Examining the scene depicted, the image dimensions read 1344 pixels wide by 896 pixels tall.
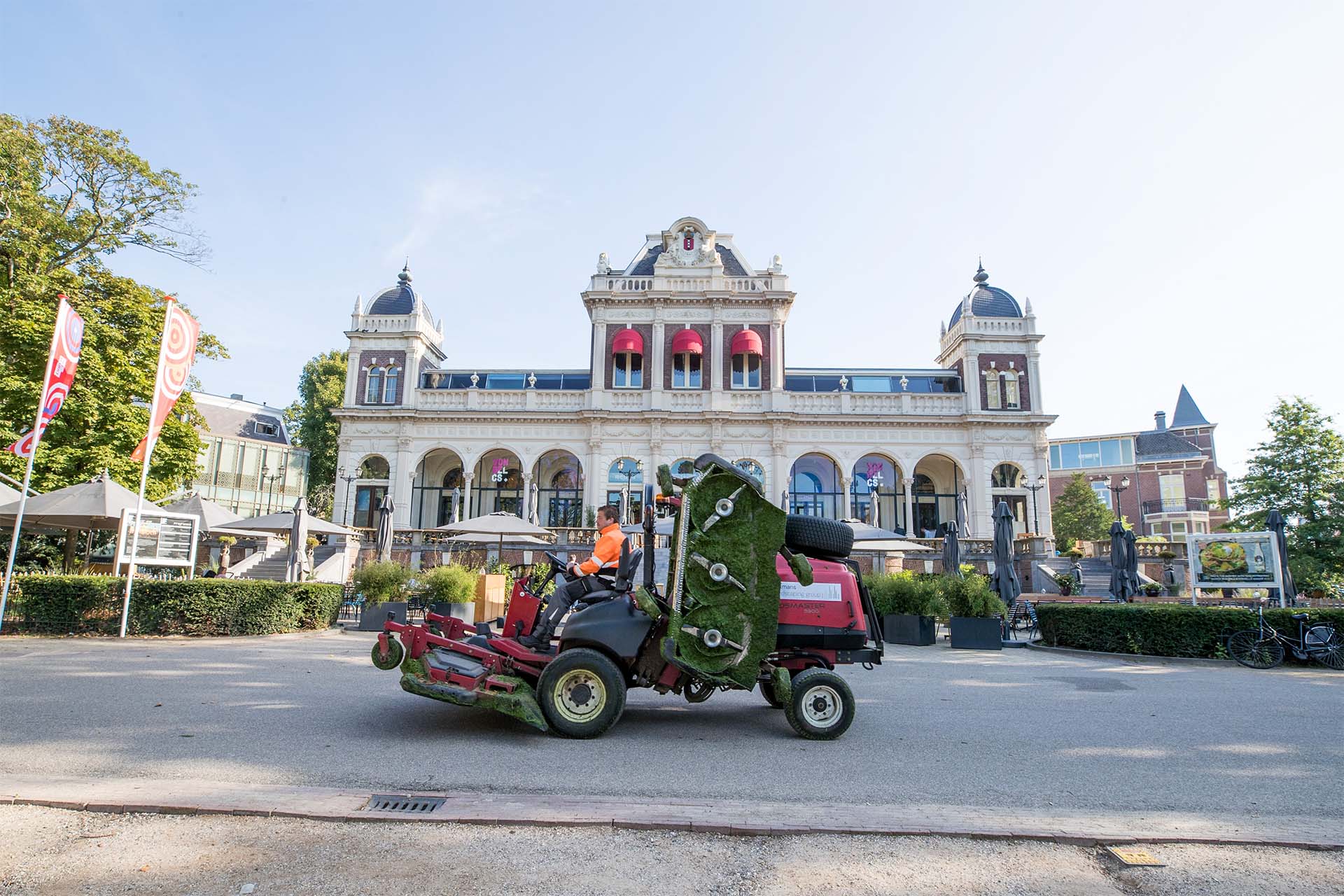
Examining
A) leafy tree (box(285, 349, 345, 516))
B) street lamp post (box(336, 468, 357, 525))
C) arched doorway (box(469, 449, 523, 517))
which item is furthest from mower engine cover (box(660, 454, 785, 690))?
leafy tree (box(285, 349, 345, 516))

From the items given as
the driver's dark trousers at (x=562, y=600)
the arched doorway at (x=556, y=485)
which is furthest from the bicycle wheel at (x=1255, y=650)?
the arched doorway at (x=556, y=485)

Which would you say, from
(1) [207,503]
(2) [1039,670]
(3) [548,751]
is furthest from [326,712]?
(1) [207,503]

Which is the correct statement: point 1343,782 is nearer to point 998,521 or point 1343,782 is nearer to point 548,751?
point 548,751

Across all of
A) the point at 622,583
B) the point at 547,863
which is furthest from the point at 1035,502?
the point at 547,863

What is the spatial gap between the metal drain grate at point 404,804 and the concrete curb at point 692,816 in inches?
2.0

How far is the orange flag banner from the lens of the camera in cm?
1424

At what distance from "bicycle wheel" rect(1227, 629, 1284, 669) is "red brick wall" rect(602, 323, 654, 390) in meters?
28.4

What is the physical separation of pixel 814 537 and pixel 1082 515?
52.7 m

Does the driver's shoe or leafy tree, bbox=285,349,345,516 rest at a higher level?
leafy tree, bbox=285,349,345,516

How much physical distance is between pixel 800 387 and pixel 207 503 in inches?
1119

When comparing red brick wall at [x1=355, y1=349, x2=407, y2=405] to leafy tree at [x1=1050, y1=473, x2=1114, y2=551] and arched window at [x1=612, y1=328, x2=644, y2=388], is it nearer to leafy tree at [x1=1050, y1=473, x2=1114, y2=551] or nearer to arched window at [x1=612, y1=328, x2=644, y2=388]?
arched window at [x1=612, y1=328, x2=644, y2=388]

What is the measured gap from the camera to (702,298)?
38156mm

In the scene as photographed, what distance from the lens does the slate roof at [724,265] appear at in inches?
1559

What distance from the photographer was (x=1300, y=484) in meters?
32.2
